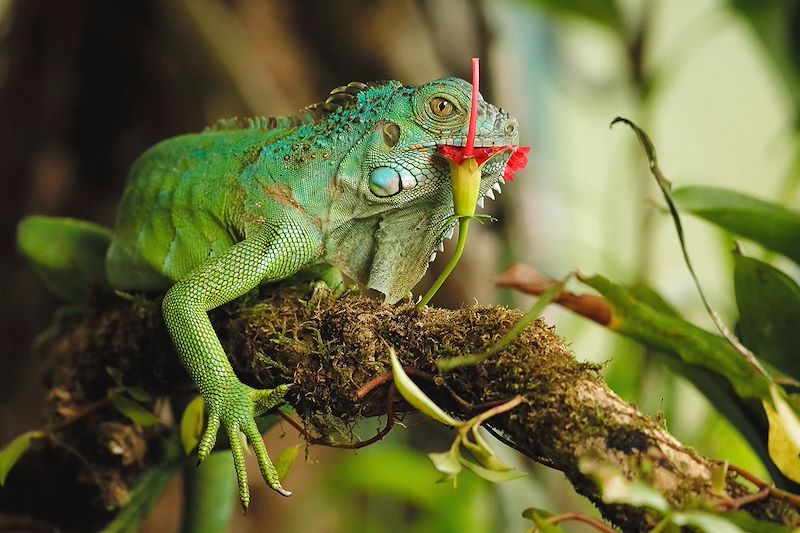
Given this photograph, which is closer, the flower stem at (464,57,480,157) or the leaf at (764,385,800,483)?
the leaf at (764,385,800,483)

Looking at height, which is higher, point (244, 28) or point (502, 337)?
point (244, 28)

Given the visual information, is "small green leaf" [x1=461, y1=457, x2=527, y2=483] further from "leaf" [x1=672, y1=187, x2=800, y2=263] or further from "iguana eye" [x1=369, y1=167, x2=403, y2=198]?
"leaf" [x1=672, y1=187, x2=800, y2=263]

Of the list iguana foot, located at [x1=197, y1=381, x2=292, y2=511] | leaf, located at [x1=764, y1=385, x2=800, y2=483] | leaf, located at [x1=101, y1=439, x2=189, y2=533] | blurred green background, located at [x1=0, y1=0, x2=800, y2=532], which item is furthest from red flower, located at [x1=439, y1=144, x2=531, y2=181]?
blurred green background, located at [x1=0, y1=0, x2=800, y2=532]

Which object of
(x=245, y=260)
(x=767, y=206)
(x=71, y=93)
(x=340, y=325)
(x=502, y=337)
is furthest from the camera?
(x=71, y=93)

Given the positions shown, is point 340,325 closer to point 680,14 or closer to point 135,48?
point 135,48

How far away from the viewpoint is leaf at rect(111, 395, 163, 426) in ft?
6.95

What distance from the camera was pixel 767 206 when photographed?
2143mm

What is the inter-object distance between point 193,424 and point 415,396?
2.75ft

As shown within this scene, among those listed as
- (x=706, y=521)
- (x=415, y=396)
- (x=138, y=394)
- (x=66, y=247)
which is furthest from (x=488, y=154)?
(x=66, y=247)

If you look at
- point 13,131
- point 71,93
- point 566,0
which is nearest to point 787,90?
point 566,0

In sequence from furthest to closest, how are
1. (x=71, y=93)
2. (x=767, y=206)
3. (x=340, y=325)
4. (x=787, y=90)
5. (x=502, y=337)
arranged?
(x=71, y=93) → (x=787, y=90) → (x=767, y=206) → (x=340, y=325) → (x=502, y=337)

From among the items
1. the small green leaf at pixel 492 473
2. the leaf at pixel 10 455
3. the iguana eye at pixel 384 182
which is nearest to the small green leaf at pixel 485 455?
the small green leaf at pixel 492 473

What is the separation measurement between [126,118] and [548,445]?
13.1 feet

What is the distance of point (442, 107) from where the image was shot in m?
2.03
